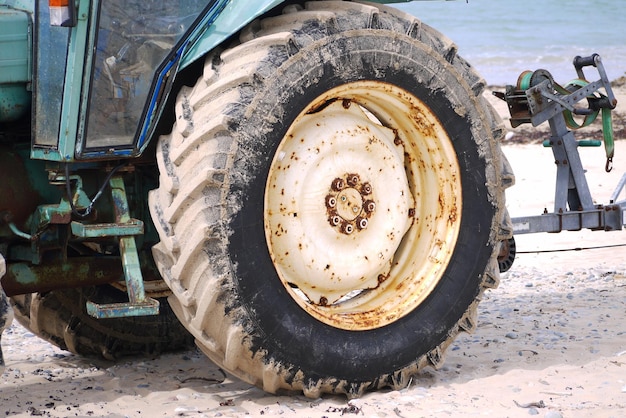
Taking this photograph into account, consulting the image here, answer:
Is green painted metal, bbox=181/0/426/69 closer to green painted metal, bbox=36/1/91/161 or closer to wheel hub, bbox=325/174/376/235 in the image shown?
green painted metal, bbox=36/1/91/161

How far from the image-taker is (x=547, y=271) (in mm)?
7980

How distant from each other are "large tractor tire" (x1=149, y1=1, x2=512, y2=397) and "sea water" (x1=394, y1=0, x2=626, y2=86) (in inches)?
776

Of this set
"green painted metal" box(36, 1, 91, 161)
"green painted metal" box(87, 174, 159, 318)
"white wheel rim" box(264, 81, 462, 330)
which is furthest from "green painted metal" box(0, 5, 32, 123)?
"white wheel rim" box(264, 81, 462, 330)

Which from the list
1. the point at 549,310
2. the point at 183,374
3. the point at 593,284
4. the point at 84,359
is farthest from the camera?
the point at 593,284

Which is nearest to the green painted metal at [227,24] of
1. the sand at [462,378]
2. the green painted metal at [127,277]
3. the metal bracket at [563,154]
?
the green painted metal at [127,277]

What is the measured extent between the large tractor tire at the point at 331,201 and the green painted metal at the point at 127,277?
0.49 ft

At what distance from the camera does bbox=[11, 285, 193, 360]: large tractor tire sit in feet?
18.1

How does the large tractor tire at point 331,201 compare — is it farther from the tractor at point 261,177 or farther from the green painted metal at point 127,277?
the green painted metal at point 127,277

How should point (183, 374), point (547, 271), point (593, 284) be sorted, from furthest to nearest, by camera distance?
1. point (547, 271)
2. point (593, 284)
3. point (183, 374)

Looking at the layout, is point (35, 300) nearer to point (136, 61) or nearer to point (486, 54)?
point (136, 61)

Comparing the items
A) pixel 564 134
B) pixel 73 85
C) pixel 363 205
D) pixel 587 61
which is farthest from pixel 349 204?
pixel 587 61

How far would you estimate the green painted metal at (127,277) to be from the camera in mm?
4406

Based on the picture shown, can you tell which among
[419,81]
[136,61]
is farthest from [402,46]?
[136,61]

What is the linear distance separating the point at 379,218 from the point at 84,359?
1.87m
